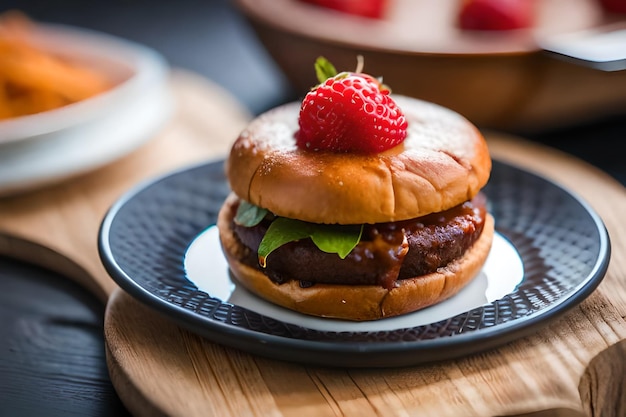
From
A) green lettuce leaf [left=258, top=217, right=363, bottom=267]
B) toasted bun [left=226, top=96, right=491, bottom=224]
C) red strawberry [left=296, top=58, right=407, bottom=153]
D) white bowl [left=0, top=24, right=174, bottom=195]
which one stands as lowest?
white bowl [left=0, top=24, right=174, bottom=195]

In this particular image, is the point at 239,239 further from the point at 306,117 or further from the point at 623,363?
the point at 623,363

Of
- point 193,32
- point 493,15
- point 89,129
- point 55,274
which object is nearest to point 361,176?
point 55,274

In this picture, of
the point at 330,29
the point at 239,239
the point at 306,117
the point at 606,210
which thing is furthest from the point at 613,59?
the point at 239,239

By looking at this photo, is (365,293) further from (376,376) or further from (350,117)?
(350,117)

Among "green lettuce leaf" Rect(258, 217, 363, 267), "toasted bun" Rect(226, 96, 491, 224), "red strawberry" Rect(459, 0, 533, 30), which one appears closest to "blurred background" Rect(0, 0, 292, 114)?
"red strawberry" Rect(459, 0, 533, 30)

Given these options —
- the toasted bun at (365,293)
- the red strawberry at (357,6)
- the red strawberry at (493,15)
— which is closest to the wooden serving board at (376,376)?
the toasted bun at (365,293)

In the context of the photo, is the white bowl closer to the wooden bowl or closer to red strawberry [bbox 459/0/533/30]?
the wooden bowl

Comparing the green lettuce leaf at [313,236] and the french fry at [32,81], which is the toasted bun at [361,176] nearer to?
the green lettuce leaf at [313,236]
